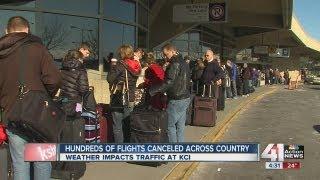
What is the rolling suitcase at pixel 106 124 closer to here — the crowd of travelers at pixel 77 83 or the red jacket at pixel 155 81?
the crowd of travelers at pixel 77 83

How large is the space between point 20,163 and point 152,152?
44.6 inches

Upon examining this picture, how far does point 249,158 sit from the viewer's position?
4.77 metres

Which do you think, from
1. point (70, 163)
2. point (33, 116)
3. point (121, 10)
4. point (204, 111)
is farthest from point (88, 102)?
point (121, 10)

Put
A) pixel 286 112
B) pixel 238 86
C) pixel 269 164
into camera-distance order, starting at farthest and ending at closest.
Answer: pixel 238 86
pixel 286 112
pixel 269 164

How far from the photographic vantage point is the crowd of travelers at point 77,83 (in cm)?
482

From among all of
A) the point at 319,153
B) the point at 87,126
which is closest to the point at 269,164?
the point at 87,126

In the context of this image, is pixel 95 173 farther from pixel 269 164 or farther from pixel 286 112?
pixel 286 112

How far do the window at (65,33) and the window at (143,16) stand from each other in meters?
3.89

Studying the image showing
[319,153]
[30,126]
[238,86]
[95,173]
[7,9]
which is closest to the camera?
[30,126]

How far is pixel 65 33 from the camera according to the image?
47.4 ft

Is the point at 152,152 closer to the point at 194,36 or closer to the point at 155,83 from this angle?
the point at 155,83

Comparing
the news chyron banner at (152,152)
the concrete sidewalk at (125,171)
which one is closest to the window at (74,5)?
the concrete sidewalk at (125,171)

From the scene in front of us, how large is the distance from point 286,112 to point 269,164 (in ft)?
44.7

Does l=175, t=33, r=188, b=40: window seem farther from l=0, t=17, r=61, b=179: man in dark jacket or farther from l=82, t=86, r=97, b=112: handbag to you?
Answer: l=0, t=17, r=61, b=179: man in dark jacket
